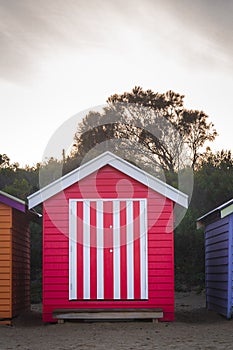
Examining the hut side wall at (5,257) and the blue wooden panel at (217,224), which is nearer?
the hut side wall at (5,257)

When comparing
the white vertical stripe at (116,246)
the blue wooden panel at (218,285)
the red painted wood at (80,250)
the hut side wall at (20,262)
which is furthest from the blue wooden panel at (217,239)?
the hut side wall at (20,262)

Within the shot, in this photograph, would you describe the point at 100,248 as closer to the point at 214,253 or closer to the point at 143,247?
the point at 143,247

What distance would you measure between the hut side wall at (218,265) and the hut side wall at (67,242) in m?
1.65

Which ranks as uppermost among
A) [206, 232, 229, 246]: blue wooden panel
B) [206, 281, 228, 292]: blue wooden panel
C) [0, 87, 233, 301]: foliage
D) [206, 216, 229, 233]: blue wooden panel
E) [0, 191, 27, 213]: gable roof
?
[0, 87, 233, 301]: foliage

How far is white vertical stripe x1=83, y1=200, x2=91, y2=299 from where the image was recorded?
51.4 feet

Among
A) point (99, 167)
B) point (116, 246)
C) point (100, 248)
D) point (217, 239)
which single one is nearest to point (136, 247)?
point (116, 246)

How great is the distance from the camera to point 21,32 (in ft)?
64.7

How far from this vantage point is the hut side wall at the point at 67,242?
1565cm

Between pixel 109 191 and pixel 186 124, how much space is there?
24367 mm

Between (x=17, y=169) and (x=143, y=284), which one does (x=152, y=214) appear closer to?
(x=143, y=284)

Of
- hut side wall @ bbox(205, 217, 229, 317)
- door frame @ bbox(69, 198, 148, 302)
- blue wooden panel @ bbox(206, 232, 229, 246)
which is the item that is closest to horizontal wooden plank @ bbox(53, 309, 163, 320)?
door frame @ bbox(69, 198, 148, 302)

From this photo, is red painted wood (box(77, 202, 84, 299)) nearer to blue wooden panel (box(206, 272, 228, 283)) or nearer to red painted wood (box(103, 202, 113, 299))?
red painted wood (box(103, 202, 113, 299))

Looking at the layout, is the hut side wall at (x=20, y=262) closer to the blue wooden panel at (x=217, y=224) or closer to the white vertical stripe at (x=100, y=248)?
the white vertical stripe at (x=100, y=248)

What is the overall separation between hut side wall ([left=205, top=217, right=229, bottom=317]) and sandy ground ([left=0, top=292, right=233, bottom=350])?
25.3 inches
